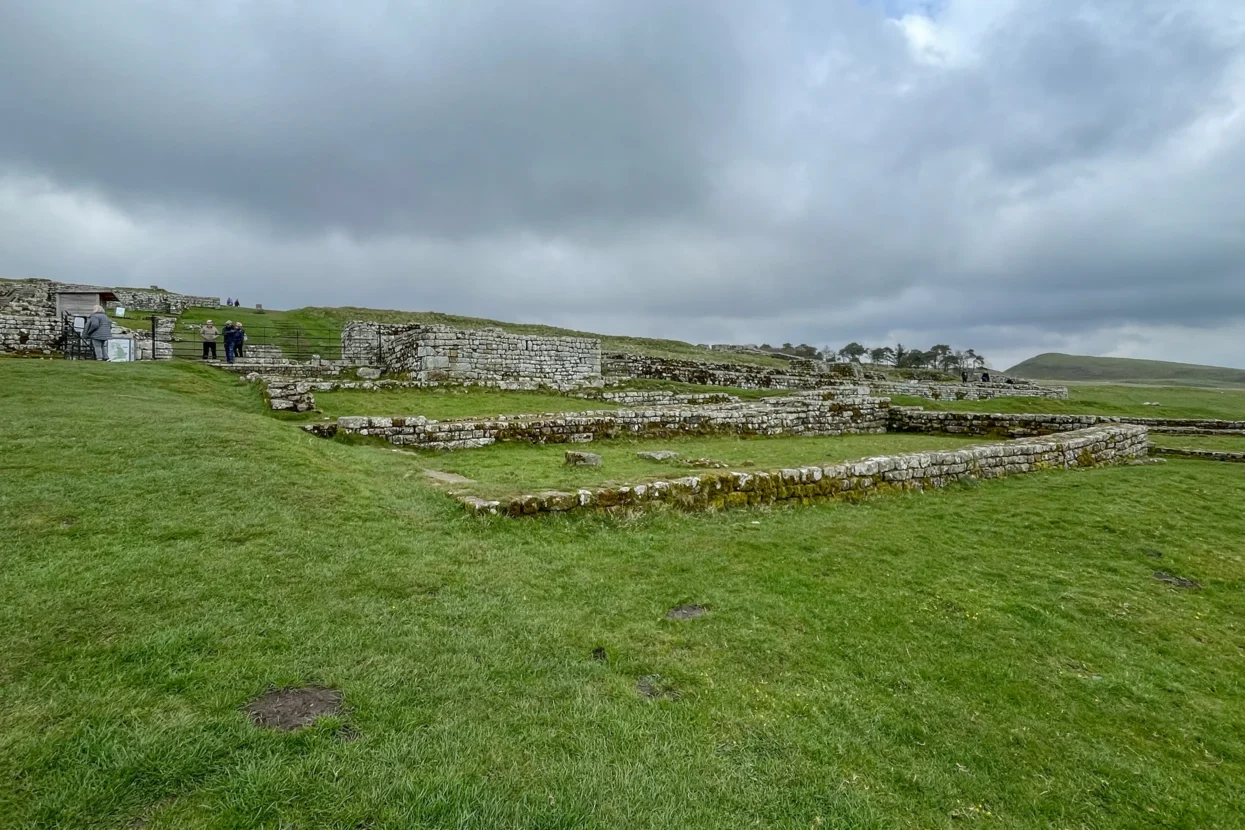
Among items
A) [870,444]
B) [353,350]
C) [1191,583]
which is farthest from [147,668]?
[353,350]

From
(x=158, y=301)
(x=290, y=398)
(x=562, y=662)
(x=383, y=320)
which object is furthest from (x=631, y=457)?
(x=158, y=301)

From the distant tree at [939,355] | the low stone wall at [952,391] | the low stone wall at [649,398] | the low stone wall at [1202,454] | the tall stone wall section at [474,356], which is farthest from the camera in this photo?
the distant tree at [939,355]

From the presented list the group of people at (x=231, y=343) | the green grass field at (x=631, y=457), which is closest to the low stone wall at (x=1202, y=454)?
the green grass field at (x=631, y=457)

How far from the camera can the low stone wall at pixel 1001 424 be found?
19.9 metres

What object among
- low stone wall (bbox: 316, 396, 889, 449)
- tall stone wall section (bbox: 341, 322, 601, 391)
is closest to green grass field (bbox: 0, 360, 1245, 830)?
low stone wall (bbox: 316, 396, 889, 449)

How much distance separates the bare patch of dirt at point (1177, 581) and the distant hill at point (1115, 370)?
165 metres

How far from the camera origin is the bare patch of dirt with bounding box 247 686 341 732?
3.35m

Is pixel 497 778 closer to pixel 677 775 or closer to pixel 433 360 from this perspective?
pixel 677 775

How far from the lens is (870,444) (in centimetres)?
1678

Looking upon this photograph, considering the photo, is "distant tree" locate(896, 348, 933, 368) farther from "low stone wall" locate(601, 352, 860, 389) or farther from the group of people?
the group of people

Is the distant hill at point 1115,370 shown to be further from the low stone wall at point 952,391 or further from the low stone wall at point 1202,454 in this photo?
the low stone wall at point 1202,454

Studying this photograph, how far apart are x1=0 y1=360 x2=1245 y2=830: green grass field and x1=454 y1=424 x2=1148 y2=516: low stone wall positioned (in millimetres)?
378

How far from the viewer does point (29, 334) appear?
868 inches

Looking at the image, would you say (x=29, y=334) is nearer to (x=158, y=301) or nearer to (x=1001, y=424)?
(x=158, y=301)
